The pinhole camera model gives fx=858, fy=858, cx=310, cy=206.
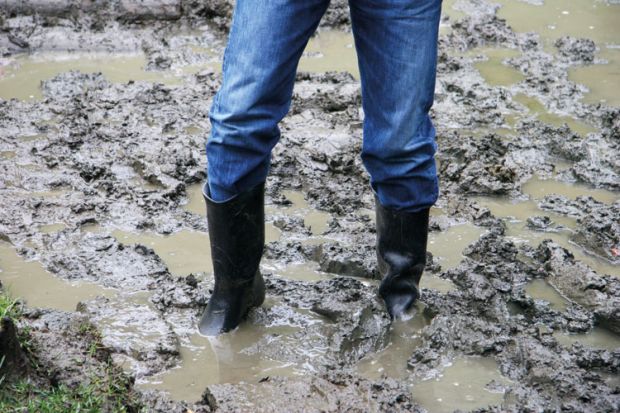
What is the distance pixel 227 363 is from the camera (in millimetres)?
2789

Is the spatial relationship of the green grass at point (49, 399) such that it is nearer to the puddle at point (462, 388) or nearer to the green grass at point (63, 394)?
the green grass at point (63, 394)

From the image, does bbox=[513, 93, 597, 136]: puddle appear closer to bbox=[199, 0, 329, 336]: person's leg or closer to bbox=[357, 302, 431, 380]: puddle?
bbox=[357, 302, 431, 380]: puddle

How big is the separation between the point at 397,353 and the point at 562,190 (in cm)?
166

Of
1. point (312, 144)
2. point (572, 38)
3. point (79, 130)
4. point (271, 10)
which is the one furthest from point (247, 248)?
point (572, 38)

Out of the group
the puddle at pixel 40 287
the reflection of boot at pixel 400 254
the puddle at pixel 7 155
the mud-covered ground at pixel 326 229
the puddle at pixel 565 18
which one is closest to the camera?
the mud-covered ground at pixel 326 229

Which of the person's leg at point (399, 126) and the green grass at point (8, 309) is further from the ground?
the person's leg at point (399, 126)

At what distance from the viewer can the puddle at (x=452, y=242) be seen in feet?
11.4

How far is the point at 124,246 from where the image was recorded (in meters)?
3.49

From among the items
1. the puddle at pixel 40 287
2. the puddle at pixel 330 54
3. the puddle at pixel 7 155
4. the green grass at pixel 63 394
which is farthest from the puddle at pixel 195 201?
the puddle at pixel 330 54

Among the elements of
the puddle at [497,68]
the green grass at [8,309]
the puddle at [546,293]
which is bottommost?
the puddle at [497,68]

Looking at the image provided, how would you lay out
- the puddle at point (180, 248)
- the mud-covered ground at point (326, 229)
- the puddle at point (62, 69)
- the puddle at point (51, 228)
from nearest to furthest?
the mud-covered ground at point (326, 229)
the puddle at point (180, 248)
the puddle at point (51, 228)
the puddle at point (62, 69)

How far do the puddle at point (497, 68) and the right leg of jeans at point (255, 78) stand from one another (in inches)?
124

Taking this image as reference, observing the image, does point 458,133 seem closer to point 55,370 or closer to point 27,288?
point 27,288

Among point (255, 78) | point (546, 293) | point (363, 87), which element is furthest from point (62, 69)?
point (546, 293)
